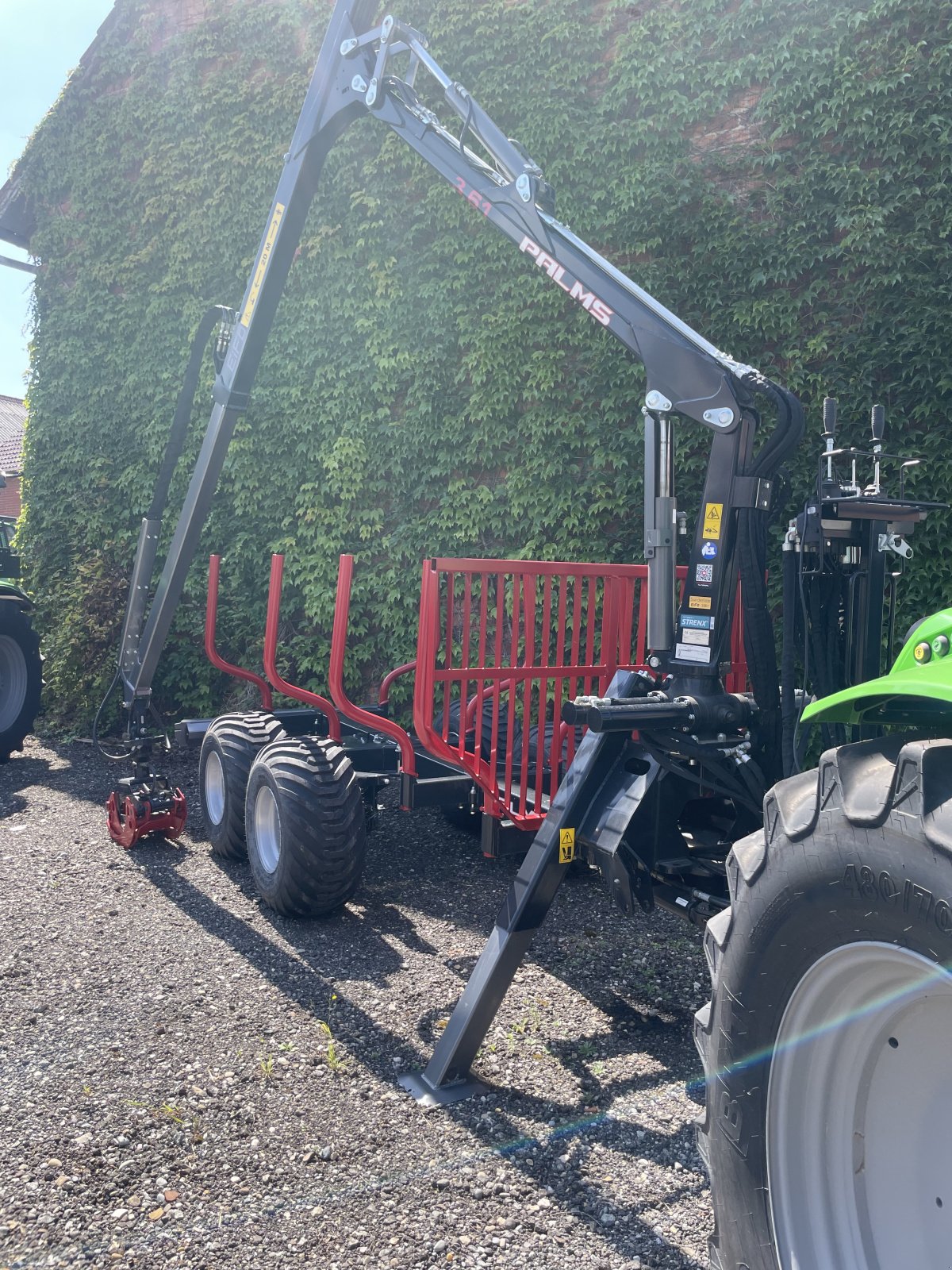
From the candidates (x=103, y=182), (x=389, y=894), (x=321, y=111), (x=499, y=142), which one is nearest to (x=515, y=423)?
(x=321, y=111)

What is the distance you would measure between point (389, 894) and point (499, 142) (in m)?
3.61

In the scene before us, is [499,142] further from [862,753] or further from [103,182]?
[103,182]

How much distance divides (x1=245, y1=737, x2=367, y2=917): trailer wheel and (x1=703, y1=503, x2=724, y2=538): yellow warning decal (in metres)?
2.17

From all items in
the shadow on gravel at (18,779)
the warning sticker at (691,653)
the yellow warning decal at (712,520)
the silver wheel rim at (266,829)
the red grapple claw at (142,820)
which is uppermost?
the yellow warning decal at (712,520)

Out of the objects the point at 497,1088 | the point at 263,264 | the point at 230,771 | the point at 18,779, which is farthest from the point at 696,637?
the point at 18,779

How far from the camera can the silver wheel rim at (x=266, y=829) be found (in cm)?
485

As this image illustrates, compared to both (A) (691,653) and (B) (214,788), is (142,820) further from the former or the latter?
(A) (691,653)

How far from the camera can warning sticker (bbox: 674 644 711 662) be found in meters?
3.30

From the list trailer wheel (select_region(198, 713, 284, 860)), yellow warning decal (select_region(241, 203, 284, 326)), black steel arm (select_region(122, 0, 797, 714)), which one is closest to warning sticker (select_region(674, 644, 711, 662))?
black steel arm (select_region(122, 0, 797, 714))

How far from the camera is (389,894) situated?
510 centimetres

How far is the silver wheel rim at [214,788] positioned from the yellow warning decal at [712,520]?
10.6 ft

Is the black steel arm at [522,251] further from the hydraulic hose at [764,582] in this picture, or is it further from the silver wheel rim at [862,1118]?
the silver wheel rim at [862,1118]

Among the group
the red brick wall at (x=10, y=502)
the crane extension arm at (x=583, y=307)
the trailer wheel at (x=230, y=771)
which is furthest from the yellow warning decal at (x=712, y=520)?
the red brick wall at (x=10, y=502)

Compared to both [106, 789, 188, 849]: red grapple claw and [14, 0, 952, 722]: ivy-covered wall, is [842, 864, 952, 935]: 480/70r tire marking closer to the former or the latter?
[106, 789, 188, 849]: red grapple claw
